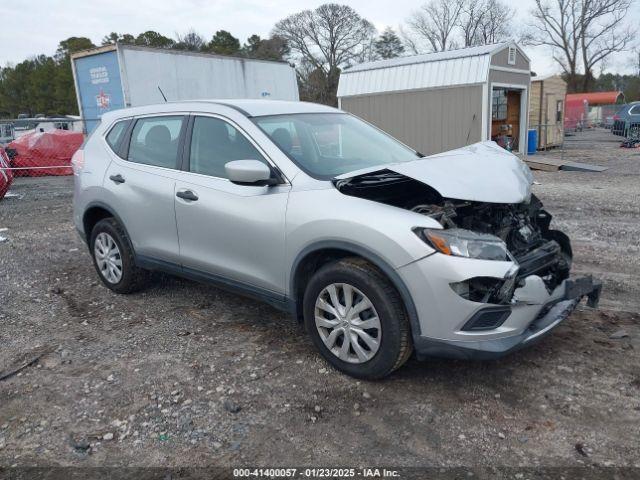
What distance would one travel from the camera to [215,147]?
4.13 meters

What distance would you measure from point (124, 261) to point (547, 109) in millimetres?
21628

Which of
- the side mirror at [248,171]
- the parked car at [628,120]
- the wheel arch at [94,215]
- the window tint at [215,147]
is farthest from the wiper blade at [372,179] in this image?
the parked car at [628,120]

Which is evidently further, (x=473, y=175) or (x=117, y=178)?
(x=117, y=178)

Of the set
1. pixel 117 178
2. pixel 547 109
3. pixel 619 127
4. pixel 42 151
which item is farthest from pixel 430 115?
pixel 619 127

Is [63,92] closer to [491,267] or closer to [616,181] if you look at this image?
[616,181]

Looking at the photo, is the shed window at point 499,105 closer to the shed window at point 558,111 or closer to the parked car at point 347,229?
the shed window at point 558,111

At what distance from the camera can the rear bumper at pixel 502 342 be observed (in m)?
2.97

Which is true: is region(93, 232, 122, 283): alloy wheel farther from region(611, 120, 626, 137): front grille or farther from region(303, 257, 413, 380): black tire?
region(611, 120, 626, 137): front grille

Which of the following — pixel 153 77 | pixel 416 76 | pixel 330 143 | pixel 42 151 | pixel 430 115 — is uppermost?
pixel 153 77

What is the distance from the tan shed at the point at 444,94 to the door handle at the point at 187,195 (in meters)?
12.9

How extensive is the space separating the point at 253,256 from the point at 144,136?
1.82m

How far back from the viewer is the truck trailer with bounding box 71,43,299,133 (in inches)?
568

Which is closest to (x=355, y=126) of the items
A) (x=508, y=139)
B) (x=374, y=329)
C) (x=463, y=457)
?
(x=374, y=329)

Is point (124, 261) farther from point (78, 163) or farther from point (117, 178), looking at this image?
point (78, 163)
